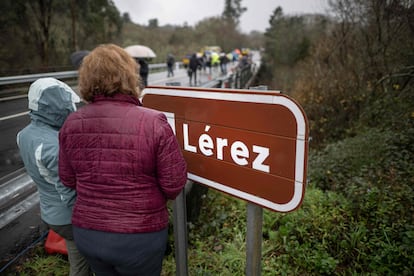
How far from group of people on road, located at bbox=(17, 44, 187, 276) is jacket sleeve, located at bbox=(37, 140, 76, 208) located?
0.70ft

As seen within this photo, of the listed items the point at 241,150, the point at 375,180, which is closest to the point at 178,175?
the point at 241,150

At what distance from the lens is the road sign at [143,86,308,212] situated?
117 cm

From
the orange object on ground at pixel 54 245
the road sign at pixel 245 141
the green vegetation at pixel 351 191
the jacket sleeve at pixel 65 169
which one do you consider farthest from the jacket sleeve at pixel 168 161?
the orange object on ground at pixel 54 245

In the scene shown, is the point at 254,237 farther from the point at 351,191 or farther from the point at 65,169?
the point at 351,191

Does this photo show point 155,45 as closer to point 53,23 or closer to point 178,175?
point 53,23

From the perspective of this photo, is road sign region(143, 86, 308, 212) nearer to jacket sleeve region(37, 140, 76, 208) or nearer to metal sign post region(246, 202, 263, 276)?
metal sign post region(246, 202, 263, 276)

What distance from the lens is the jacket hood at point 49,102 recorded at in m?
1.73

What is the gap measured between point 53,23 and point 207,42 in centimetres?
4597

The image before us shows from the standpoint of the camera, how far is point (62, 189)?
1.74m

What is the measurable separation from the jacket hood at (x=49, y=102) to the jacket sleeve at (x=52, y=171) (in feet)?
0.63

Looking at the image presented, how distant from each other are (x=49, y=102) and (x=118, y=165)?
800mm

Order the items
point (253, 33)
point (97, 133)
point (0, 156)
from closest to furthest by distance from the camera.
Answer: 1. point (97, 133)
2. point (0, 156)
3. point (253, 33)

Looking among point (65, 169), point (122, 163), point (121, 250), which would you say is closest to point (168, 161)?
point (122, 163)

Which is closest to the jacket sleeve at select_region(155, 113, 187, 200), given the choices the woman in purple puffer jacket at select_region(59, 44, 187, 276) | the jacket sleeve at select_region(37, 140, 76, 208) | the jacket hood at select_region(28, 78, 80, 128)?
the woman in purple puffer jacket at select_region(59, 44, 187, 276)
